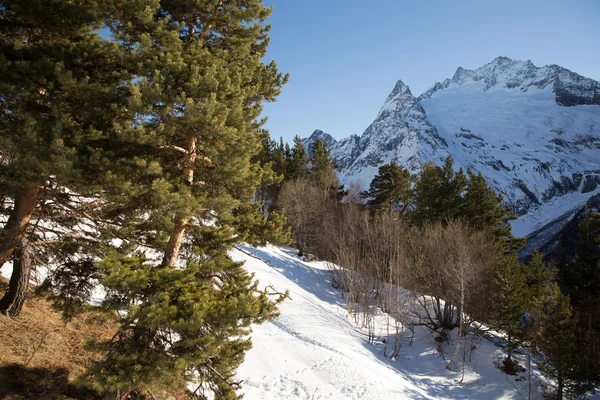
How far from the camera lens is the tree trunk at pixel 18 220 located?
5.47 meters

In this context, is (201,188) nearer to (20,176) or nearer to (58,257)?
(20,176)

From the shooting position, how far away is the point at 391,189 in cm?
3145

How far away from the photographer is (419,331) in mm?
21406

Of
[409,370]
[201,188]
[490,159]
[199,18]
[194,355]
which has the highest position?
[490,159]

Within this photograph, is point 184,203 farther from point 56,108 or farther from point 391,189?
point 391,189

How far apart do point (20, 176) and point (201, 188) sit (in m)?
2.69

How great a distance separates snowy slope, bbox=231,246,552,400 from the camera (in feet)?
35.2

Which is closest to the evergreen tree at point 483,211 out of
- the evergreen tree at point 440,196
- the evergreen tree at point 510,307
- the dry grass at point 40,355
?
the evergreen tree at point 440,196

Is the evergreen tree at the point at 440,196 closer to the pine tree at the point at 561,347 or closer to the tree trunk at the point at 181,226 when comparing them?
the pine tree at the point at 561,347

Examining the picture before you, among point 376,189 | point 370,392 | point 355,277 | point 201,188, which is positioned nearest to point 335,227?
point 355,277

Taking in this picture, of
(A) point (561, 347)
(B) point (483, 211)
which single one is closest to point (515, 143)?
(B) point (483, 211)

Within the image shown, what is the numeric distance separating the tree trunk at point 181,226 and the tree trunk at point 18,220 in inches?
99.6

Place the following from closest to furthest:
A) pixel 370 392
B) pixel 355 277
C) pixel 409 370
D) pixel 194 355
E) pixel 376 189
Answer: pixel 194 355, pixel 370 392, pixel 409 370, pixel 355 277, pixel 376 189

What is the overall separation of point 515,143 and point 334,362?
178 meters
